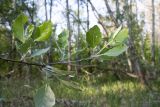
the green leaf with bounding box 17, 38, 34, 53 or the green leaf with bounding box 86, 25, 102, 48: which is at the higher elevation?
the green leaf with bounding box 86, 25, 102, 48

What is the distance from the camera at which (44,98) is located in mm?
354

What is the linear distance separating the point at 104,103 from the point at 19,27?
3.83 metres

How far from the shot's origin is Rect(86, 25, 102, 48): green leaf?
39 cm

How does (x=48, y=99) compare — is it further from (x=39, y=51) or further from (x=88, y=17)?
(x=88, y=17)

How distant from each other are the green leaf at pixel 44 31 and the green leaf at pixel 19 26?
2 cm

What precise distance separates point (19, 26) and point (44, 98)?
0.08m

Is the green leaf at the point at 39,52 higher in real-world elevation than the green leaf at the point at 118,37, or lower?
lower

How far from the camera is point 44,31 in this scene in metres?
0.38

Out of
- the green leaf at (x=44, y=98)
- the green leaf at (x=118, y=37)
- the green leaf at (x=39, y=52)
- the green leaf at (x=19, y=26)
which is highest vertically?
the green leaf at (x=19, y=26)

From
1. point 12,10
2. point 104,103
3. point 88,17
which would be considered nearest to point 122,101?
point 104,103

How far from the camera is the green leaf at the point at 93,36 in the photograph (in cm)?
39

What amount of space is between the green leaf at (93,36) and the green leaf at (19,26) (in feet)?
0.23

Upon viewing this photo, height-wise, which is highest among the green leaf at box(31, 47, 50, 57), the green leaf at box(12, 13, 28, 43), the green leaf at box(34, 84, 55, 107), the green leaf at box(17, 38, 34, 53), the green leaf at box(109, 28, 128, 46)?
the green leaf at box(12, 13, 28, 43)

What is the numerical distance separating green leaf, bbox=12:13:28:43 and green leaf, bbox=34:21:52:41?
0.05 feet
